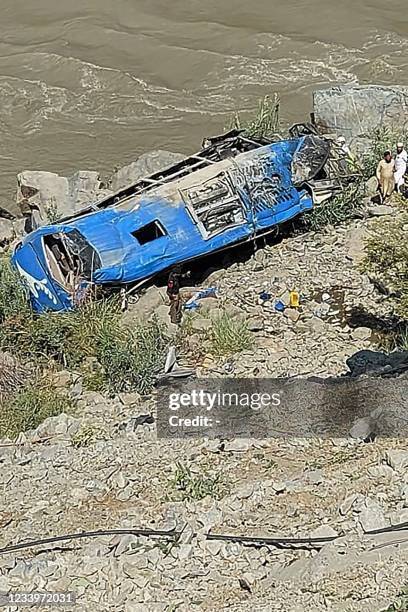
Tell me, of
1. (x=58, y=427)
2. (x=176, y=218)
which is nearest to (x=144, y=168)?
(x=176, y=218)

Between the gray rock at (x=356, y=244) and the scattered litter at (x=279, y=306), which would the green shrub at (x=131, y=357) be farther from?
the gray rock at (x=356, y=244)

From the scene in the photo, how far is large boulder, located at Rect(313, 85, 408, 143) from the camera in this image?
1573cm

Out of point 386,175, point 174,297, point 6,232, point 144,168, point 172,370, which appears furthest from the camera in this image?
point 144,168

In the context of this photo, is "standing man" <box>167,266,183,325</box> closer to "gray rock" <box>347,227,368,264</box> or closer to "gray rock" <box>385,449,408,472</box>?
"gray rock" <box>347,227,368,264</box>

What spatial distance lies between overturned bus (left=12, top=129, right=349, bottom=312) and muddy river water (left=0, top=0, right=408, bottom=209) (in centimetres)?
488

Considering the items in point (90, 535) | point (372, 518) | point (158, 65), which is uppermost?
point (372, 518)

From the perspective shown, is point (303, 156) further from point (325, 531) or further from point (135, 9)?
point (135, 9)

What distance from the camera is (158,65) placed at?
22.0 metres

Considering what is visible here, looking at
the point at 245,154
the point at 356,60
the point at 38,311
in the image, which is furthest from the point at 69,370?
the point at 356,60

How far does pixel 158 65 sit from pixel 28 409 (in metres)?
13.3

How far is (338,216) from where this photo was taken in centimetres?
1372

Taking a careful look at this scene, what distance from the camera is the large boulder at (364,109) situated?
1573 cm

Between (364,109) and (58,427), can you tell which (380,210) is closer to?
(364,109)

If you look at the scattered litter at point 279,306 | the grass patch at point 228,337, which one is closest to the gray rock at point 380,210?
the scattered litter at point 279,306
